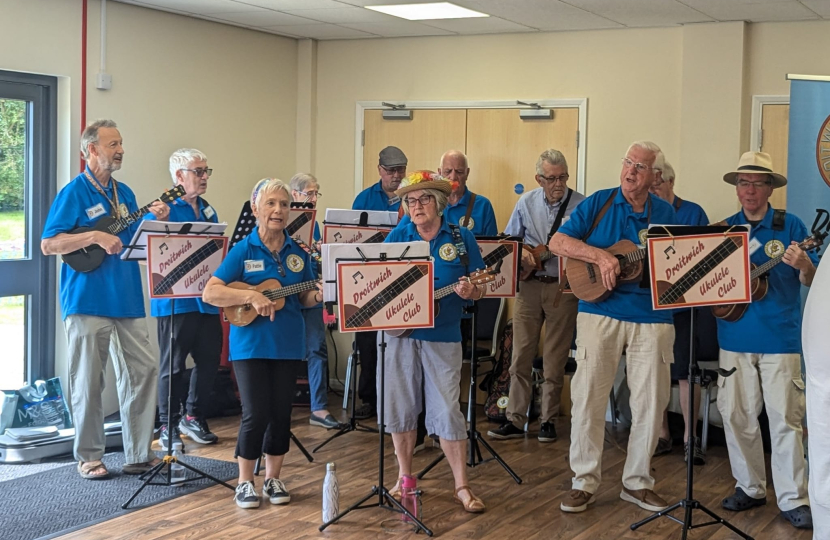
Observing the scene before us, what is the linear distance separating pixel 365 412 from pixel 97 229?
236 cm

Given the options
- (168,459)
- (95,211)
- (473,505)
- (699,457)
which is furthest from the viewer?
(699,457)

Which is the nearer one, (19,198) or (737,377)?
(737,377)

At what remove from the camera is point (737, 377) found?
4.35 metres

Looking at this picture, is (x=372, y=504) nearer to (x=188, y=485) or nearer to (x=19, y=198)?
(x=188, y=485)

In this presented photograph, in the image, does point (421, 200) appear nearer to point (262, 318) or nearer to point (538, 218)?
point (262, 318)

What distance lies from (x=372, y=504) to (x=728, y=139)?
3.50 metres

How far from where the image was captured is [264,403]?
4309 millimetres

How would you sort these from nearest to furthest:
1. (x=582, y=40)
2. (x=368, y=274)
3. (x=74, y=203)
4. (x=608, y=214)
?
(x=368, y=274) < (x=608, y=214) < (x=74, y=203) < (x=582, y=40)

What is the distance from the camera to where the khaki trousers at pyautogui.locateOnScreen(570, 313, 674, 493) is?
14.0 feet

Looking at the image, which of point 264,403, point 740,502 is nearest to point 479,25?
point 264,403

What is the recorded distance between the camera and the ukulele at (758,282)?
4078mm

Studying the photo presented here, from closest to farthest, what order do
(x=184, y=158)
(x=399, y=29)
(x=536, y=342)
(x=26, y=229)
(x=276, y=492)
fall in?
1. (x=276, y=492)
2. (x=184, y=158)
3. (x=26, y=229)
4. (x=536, y=342)
5. (x=399, y=29)

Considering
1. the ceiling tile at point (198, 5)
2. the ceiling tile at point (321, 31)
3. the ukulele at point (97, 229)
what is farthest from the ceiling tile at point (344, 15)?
the ukulele at point (97, 229)

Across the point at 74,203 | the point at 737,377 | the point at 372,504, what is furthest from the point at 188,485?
the point at 737,377
